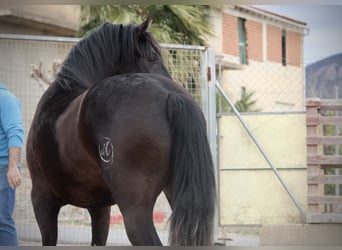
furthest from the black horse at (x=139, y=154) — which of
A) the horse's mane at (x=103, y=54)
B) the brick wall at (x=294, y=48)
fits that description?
the brick wall at (x=294, y=48)

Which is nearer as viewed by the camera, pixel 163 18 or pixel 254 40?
pixel 163 18

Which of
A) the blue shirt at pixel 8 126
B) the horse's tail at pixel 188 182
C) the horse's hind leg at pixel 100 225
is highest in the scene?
the blue shirt at pixel 8 126

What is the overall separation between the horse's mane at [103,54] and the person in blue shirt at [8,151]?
43 cm

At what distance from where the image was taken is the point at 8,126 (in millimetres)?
4637

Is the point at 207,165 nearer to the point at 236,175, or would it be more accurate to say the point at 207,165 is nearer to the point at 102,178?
the point at 102,178

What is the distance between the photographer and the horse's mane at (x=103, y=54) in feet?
15.2

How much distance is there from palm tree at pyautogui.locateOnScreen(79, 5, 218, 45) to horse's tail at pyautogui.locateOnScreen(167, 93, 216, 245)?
7.54 meters

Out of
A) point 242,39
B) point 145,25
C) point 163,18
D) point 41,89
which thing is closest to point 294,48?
point 242,39

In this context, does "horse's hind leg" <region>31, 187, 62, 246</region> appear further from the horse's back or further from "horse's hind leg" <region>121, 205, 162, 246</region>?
"horse's hind leg" <region>121, 205, 162, 246</region>

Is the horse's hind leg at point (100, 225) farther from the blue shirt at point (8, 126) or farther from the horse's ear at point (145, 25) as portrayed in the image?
the horse's ear at point (145, 25)

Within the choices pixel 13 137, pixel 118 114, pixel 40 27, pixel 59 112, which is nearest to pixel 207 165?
pixel 118 114

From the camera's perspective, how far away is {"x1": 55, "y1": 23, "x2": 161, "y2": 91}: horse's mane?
15.2 ft

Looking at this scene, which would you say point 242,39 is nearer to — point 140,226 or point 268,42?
point 268,42

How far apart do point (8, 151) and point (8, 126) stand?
197mm
